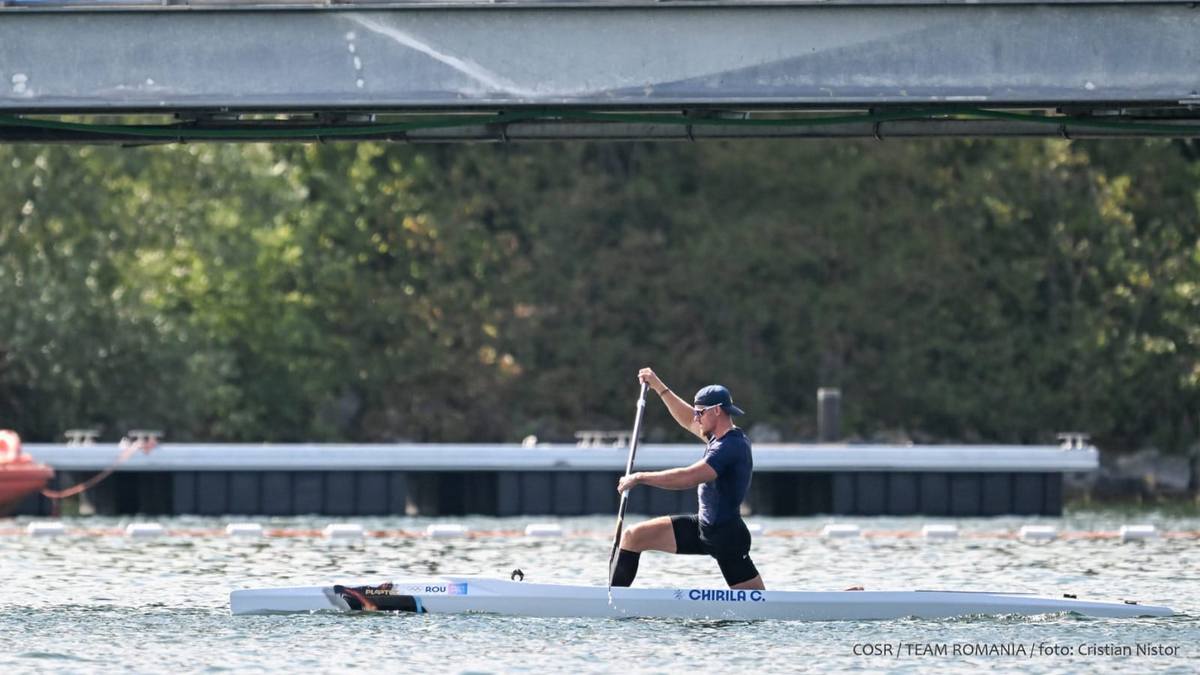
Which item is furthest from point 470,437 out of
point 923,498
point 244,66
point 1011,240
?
point 244,66

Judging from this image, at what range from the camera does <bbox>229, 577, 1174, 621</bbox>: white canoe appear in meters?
20.7

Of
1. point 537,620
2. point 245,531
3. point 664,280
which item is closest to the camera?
point 537,620

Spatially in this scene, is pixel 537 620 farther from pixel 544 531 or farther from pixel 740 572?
pixel 544 531

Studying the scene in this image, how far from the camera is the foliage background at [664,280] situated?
185 feet

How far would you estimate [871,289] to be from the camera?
59.8 metres

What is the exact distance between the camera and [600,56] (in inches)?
862

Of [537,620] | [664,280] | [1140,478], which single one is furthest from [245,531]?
[1140,478]

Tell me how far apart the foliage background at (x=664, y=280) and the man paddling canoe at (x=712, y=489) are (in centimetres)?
3473

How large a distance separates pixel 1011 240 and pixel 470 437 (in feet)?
48.2

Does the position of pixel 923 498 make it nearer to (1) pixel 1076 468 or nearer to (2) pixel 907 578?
(1) pixel 1076 468

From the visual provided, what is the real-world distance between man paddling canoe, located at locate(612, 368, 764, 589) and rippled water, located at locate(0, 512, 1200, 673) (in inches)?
28.3

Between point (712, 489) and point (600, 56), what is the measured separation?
451cm

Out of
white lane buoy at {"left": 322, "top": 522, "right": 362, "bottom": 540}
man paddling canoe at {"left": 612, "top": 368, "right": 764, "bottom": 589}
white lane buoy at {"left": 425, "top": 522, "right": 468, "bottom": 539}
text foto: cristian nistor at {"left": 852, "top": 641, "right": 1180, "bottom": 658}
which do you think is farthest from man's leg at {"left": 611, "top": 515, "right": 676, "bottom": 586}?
white lane buoy at {"left": 425, "top": 522, "right": 468, "bottom": 539}

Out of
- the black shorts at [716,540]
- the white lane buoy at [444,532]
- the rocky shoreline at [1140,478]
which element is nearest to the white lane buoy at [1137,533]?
the white lane buoy at [444,532]
